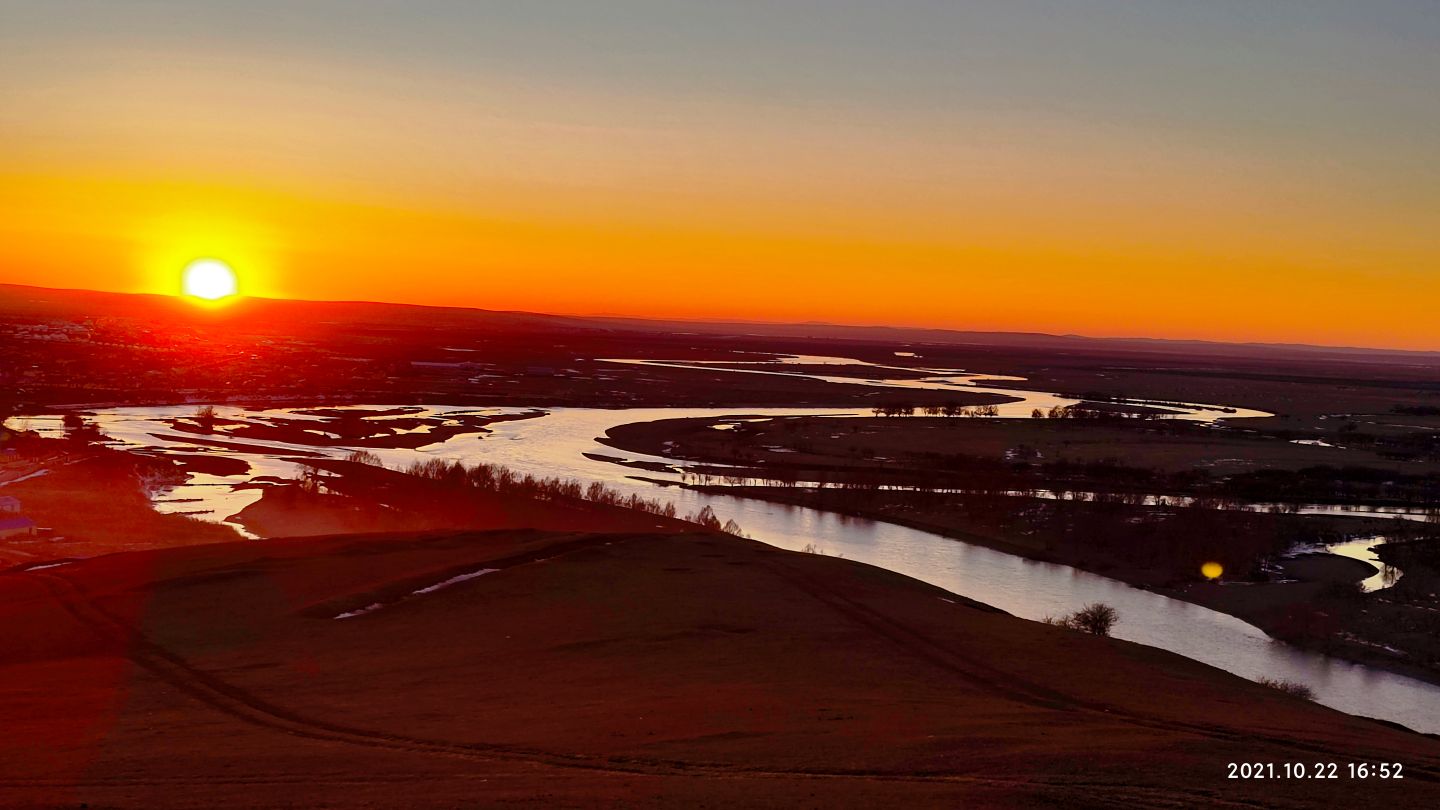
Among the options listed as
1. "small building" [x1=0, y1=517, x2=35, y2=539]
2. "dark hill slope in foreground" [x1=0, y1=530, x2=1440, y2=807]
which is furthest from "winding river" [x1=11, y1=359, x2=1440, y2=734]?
"dark hill slope in foreground" [x1=0, y1=530, x2=1440, y2=807]

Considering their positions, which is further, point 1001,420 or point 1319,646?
point 1001,420

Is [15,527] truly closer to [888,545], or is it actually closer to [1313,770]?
[888,545]

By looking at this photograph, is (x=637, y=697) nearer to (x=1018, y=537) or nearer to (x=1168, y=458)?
(x=1018, y=537)

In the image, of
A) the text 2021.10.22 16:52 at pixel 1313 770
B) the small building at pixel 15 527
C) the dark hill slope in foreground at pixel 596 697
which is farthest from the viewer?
the small building at pixel 15 527

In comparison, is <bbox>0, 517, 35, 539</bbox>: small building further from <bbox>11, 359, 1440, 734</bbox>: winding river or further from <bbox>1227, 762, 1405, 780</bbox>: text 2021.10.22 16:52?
<bbox>1227, 762, 1405, 780</bbox>: text 2021.10.22 16:52

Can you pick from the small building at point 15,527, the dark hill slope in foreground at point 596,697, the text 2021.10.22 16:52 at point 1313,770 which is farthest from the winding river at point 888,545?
the text 2021.10.22 16:52 at point 1313,770

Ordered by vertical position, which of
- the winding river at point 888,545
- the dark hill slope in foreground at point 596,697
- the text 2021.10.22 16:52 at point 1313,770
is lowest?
the winding river at point 888,545

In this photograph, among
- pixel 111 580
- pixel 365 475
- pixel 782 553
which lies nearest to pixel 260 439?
pixel 365 475

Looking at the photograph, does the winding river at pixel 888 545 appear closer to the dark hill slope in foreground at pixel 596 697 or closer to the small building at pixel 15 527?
the small building at pixel 15 527
